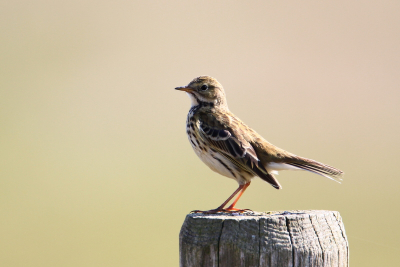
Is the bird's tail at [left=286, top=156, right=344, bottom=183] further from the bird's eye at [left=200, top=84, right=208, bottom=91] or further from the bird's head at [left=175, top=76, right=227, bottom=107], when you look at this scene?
the bird's eye at [left=200, top=84, right=208, bottom=91]

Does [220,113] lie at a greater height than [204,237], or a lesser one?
greater

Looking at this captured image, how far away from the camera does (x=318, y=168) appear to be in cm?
672

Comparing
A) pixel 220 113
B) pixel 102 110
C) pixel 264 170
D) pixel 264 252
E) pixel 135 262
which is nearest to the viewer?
pixel 264 252

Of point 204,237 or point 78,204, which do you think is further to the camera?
point 78,204

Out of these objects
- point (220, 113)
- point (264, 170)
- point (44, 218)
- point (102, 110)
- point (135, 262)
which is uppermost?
point (102, 110)

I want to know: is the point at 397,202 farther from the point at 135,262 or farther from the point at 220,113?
the point at 220,113

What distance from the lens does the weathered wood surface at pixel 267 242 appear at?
3.91 metres

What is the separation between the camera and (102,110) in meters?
22.9

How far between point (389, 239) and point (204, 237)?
1182cm

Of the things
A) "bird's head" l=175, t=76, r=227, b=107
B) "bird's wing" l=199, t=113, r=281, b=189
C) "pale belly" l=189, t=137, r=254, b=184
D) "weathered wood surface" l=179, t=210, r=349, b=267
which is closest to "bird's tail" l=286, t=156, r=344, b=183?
"bird's wing" l=199, t=113, r=281, b=189

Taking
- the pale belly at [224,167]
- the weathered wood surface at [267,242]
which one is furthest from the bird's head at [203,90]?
the weathered wood surface at [267,242]

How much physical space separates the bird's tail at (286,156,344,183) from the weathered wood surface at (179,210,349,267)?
242cm

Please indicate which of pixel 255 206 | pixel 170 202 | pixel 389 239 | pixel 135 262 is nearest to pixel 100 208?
pixel 170 202

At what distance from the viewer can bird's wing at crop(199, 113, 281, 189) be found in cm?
680
